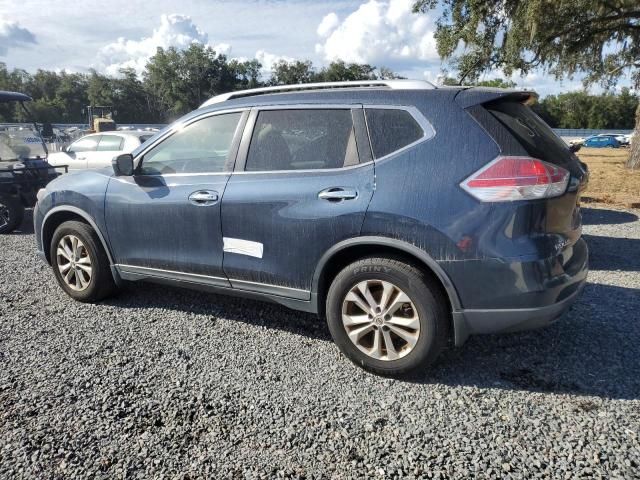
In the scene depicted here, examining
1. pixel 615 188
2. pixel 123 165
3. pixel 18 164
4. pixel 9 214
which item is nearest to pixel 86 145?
pixel 18 164

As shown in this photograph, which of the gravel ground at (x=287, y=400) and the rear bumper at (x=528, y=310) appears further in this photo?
the rear bumper at (x=528, y=310)

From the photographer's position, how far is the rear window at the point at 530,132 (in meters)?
2.92

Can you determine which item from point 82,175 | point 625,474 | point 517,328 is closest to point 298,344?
point 517,328

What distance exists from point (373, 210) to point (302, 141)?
31.8 inches

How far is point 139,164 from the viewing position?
13.4 ft

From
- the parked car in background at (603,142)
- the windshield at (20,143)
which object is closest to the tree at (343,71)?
the parked car in background at (603,142)

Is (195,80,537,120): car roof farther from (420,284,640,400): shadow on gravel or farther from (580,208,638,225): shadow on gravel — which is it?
(580,208,638,225): shadow on gravel

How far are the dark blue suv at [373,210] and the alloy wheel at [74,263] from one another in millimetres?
588

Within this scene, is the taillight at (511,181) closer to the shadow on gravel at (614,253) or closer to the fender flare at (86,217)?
the fender flare at (86,217)

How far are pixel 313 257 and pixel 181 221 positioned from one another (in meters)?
1.16

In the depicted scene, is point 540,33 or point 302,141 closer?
point 302,141

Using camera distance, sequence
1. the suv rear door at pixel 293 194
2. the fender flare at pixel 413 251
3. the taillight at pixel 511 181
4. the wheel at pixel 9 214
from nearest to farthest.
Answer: the taillight at pixel 511 181 → the fender flare at pixel 413 251 → the suv rear door at pixel 293 194 → the wheel at pixel 9 214

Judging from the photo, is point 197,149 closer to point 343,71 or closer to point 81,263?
point 81,263

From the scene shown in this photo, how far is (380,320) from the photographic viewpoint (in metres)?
3.13
